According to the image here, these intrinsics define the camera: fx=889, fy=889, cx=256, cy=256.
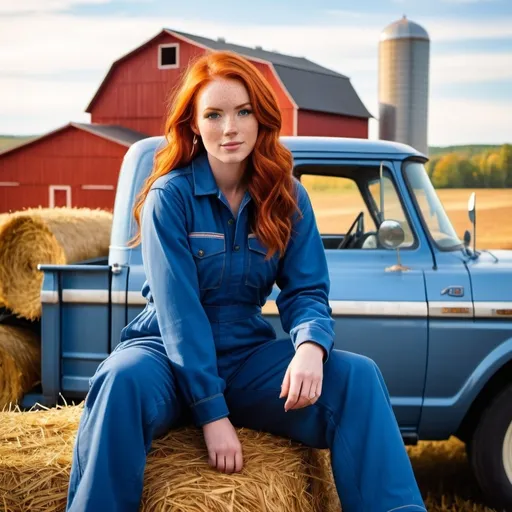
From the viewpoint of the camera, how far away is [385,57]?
88.1ft

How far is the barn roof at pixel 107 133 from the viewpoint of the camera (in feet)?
103

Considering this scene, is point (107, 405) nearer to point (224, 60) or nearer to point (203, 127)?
point (203, 127)

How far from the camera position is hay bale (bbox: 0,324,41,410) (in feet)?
15.4

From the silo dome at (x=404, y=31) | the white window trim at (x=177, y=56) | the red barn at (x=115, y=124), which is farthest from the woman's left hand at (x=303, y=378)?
the white window trim at (x=177, y=56)

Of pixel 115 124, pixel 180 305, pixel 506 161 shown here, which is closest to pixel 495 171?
pixel 506 161

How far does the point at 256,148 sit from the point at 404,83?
78.5ft

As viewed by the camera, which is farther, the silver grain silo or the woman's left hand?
the silver grain silo

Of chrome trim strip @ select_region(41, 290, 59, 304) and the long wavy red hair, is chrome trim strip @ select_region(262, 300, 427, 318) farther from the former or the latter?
the long wavy red hair

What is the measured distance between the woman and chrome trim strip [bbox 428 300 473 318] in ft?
Result: 6.13

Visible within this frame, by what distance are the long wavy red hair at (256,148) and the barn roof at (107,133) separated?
92.5ft

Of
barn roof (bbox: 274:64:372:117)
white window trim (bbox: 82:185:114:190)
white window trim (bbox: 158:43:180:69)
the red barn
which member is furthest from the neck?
white window trim (bbox: 158:43:180:69)

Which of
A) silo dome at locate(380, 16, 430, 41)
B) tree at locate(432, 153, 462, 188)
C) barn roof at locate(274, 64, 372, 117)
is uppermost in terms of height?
silo dome at locate(380, 16, 430, 41)

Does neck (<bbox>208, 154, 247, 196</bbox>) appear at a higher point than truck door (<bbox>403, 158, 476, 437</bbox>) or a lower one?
higher

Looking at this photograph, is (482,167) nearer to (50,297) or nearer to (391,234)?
(391,234)
